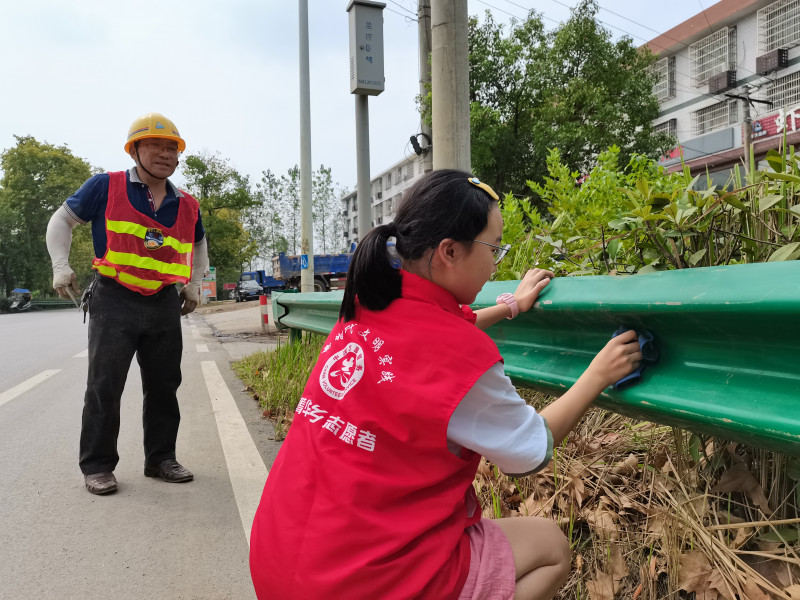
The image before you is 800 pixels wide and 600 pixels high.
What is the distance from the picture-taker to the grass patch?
4820 mm

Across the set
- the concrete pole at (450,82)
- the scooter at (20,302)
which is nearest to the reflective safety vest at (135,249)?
the concrete pole at (450,82)

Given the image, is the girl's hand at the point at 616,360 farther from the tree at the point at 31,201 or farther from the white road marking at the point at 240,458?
the tree at the point at 31,201

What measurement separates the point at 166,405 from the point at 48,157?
60130mm

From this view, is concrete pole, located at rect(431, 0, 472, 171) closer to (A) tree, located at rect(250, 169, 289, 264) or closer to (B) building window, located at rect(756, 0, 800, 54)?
(B) building window, located at rect(756, 0, 800, 54)

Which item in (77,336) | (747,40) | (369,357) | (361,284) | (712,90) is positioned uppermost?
(747,40)

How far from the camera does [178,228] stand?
383cm

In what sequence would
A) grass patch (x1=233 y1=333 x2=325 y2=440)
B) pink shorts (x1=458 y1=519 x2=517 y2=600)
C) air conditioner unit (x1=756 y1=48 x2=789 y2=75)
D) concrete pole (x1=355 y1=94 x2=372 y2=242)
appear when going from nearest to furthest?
pink shorts (x1=458 y1=519 x2=517 y2=600)
grass patch (x1=233 y1=333 x2=325 y2=440)
concrete pole (x1=355 y1=94 x2=372 y2=242)
air conditioner unit (x1=756 y1=48 x2=789 y2=75)

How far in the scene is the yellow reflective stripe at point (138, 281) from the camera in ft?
11.8

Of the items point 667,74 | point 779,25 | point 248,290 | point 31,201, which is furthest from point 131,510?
point 31,201

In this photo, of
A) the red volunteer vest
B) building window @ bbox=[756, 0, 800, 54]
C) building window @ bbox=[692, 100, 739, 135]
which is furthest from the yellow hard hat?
building window @ bbox=[692, 100, 739, 135]

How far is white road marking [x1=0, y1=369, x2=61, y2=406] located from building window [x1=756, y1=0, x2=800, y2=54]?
99.2 ft

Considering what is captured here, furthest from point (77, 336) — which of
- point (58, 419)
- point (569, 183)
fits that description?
point (569, 183)

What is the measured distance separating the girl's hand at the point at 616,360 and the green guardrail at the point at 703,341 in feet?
0.13

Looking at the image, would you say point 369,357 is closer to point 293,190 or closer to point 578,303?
point 578,303
